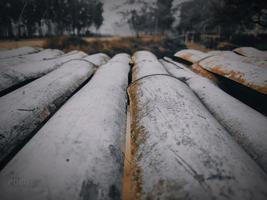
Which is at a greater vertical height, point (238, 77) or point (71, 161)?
point (238, 77)

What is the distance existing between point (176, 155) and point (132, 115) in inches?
27.9

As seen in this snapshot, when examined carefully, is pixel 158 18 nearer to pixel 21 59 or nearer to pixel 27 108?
pixel 21 59

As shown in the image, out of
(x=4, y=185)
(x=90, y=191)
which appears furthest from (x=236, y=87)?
(x=4, y=185)

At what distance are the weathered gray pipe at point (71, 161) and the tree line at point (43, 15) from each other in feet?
74.4

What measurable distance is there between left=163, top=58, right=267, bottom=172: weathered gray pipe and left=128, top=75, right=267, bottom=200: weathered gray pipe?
181mm

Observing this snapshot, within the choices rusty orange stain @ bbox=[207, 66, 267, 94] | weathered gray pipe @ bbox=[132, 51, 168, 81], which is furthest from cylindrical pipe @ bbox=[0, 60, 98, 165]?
rusty orange stain @ bbox=[207, 66, 267, 94]

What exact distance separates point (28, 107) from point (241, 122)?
1.97m

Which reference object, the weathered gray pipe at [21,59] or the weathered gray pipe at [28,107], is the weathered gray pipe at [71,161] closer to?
the weathered gray pipe at [28,107]

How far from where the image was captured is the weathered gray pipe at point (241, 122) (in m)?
1.15

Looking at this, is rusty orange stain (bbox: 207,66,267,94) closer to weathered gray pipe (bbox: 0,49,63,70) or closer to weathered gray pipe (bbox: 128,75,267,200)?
weathered gray pipe (bbox: 128,75,267,200)

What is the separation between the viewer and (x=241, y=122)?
143cm

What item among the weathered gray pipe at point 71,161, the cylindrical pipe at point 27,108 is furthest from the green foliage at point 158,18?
the weathered gray pipe at point 71,161

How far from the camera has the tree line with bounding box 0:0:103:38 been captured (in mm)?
23297

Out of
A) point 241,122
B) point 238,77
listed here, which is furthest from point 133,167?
point 238,77
